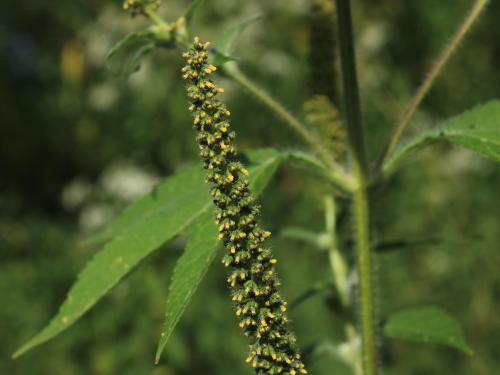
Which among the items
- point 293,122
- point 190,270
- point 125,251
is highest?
point 293,122

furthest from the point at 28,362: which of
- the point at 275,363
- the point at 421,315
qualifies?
the point at 275,363

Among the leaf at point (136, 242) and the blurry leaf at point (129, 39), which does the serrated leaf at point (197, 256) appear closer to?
the leaf at point (136, 242)

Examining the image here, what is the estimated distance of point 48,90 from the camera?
29.2 ft

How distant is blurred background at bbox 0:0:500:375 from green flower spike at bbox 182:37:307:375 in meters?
3.39

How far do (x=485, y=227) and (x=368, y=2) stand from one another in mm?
3777

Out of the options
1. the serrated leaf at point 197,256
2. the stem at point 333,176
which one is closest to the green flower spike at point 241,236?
the serrated leaf at point 197,256

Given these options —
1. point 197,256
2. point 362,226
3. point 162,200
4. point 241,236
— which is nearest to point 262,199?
point 162,200

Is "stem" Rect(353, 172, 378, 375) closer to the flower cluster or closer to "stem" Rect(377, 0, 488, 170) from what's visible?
"stem" Rect(377, 0, 488, 170)

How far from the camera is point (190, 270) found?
61.7 inches

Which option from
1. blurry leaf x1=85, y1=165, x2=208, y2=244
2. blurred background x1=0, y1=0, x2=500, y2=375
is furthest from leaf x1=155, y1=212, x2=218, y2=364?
blurred background x1=0, y1=0, x2=500, y2=375

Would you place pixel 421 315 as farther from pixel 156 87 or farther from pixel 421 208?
pixel 156 87

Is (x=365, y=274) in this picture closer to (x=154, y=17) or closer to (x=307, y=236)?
(x=307, y=236)

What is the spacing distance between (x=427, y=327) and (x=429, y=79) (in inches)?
35.6

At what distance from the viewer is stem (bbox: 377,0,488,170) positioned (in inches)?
80.0
